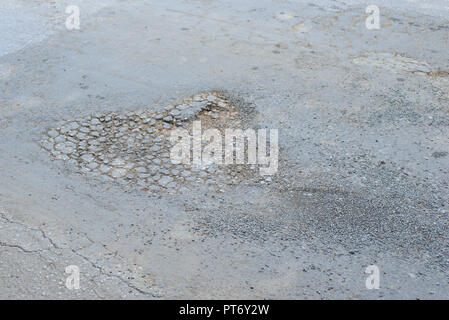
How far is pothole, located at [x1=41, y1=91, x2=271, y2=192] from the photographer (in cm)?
447

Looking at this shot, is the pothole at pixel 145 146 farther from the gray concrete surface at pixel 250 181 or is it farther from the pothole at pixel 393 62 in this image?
the pothole at pixel 393 62

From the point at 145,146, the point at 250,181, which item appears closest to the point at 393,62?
the point at 250,181

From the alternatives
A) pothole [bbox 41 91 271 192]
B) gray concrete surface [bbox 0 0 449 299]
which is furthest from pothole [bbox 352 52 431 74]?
pothole [bbox 41 91 271 192]

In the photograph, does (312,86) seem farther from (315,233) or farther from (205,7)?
(205,7)

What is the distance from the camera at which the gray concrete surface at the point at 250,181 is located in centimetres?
353

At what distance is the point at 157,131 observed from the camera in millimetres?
5070

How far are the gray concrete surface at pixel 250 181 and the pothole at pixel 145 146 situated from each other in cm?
13

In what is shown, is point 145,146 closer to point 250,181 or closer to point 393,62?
point 250,181

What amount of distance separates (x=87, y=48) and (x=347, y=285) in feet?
16.9

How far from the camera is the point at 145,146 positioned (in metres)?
4.87

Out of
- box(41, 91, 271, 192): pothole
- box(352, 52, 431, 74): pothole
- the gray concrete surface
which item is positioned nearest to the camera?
the gray concrete surface

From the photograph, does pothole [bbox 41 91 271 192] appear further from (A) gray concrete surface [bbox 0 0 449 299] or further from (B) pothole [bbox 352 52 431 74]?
(B) pothole [bbox 352 52 431 74]

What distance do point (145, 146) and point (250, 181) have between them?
3.95ft

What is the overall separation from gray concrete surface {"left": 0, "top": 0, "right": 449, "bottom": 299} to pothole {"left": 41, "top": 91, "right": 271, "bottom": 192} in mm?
126
